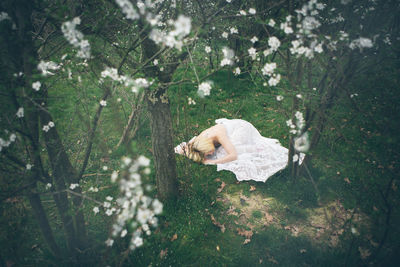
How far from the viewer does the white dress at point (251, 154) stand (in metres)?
4.57

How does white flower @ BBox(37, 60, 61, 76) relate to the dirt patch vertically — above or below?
above

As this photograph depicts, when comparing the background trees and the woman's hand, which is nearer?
the background trees

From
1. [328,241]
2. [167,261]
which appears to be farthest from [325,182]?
[167,261]

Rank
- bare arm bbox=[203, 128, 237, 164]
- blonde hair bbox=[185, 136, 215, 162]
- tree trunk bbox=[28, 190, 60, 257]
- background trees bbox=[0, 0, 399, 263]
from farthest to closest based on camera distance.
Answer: bare arm bbox=[203, 128, 237, 164] < blonde hair bbox=[185, 136, 215, 162] < tree trunk bbox=[28, 190, 60, 257] < background trees bbox=[0, 0, 399, 263]

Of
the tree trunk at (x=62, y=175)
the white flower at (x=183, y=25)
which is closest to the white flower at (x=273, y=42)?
the white flower at (x=183, y=25)

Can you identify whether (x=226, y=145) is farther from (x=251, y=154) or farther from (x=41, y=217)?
(x=41, y=217)

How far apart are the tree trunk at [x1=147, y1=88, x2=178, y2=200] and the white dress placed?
1339 mm

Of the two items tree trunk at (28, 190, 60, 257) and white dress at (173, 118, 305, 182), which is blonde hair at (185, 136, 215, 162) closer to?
white dress at (173, 118, 305, 182)

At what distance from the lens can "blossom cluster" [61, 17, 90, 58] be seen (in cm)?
199

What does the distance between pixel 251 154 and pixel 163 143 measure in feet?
8.47

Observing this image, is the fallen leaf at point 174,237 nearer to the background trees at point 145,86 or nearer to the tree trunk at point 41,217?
the background trees at point 145,86

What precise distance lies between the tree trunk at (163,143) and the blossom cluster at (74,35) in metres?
0.91

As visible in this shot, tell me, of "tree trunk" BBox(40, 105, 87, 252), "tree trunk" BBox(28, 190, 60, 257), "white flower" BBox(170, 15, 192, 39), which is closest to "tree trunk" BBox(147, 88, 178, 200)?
"white flower" BBox(170, 15, 192, 39)

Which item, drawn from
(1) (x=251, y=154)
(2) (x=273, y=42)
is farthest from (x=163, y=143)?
(1) (x=251, y=154)
